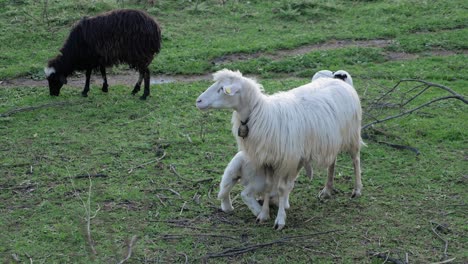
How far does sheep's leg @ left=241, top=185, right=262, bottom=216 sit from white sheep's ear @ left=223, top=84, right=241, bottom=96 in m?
1.05

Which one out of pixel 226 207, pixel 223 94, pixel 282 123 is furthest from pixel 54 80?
pixel 282 123

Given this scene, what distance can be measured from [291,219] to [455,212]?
65.0 inches

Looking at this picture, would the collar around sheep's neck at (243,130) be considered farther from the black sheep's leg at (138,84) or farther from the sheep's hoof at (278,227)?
the black sheep's leg at (138,84)

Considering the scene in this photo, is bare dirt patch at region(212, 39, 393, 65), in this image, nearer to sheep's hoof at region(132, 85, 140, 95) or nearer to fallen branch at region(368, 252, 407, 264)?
sheep's hoof at region(132, 85, 140, 95)

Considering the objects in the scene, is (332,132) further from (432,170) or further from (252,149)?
(432,170)

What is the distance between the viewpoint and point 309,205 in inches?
269

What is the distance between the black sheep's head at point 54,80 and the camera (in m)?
10.5

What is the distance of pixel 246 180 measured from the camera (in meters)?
6.51

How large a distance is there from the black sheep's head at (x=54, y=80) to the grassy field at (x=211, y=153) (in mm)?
191

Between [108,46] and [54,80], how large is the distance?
1.09 metres

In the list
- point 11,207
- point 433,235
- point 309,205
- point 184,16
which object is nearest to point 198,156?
point 309,205

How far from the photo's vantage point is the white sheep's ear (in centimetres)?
594

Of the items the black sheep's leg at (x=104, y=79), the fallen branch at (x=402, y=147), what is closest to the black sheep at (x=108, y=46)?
the black sheep's leg at (x=104, y=79)

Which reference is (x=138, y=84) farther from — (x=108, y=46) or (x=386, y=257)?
(x=386, y=257)
